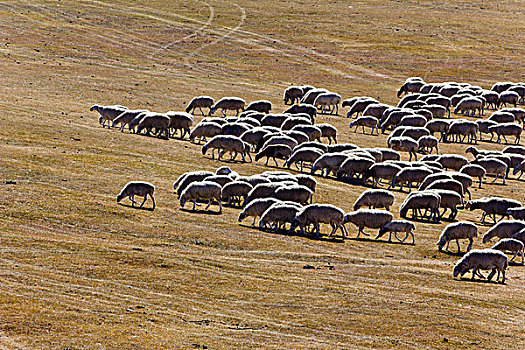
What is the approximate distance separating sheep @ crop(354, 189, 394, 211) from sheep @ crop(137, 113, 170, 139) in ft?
50.2

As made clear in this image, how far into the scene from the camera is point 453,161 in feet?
131

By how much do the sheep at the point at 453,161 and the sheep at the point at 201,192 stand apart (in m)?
15.0

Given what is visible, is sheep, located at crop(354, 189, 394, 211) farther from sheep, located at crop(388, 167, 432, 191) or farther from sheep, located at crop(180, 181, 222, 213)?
sheep, located at crop(180, 181, 222, 213)

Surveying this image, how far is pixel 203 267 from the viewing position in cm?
2166

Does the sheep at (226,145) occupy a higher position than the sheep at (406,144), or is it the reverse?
the sheep at (406,144)

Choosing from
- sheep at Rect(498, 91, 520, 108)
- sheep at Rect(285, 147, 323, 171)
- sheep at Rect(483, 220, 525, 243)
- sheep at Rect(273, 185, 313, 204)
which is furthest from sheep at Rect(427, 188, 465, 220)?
sheep at Rect(498, 91, 520, 108)

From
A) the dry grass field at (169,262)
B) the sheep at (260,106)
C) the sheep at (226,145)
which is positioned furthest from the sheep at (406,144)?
the sheep at (260,106)

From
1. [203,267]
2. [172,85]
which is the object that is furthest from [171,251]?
[172,85]

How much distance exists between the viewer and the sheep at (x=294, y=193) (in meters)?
29.3

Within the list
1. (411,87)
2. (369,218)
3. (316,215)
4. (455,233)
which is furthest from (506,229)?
(411,87)

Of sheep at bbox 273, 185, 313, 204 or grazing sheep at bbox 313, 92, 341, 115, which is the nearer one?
sheep at bbox 273, 185, 313, 204

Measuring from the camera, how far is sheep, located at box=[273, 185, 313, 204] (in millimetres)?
29297

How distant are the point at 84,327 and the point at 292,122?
30804 millimetres

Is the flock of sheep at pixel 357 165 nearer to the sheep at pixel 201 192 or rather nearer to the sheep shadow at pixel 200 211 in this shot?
the sheep at pixel 201 192
